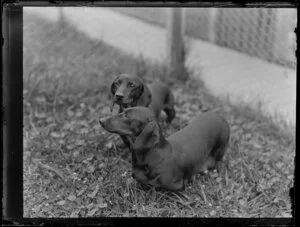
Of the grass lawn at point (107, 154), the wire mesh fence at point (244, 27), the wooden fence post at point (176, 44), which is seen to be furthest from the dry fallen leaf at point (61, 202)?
the wooden fence post at point (176, 44)

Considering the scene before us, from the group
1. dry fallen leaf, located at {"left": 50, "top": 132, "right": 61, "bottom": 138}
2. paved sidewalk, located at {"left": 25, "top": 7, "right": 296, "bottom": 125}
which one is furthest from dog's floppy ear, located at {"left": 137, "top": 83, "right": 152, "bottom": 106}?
paved sidewalk, located at {"left": 25, "top": 7, "right": 296, "bottom": 125}

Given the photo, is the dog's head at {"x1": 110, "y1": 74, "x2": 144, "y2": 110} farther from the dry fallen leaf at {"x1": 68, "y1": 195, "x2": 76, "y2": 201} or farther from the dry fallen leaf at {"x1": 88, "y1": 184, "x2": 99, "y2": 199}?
the dry fallen leaf at {"x1": 68, "y1": 195, "x2": 76, "y2": 201}

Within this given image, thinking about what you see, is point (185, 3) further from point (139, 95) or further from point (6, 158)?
point (139, 95)

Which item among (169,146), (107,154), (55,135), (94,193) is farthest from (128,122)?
(55,135)

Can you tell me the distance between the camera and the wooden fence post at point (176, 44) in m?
6.61

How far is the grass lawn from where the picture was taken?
3.84 m

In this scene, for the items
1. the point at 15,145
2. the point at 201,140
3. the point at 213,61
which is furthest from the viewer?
the point at 213,61

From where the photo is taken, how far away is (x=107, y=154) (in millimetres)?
4652

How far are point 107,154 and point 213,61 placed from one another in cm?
252

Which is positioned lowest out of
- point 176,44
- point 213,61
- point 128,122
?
point 128,122

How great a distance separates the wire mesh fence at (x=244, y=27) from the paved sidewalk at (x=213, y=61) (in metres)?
0.14

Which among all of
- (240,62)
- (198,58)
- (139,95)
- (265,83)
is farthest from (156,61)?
(139,95)

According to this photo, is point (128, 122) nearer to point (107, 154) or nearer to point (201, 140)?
point (201, 140)

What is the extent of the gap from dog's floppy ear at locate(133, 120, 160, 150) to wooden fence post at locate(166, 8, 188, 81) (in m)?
3.09
